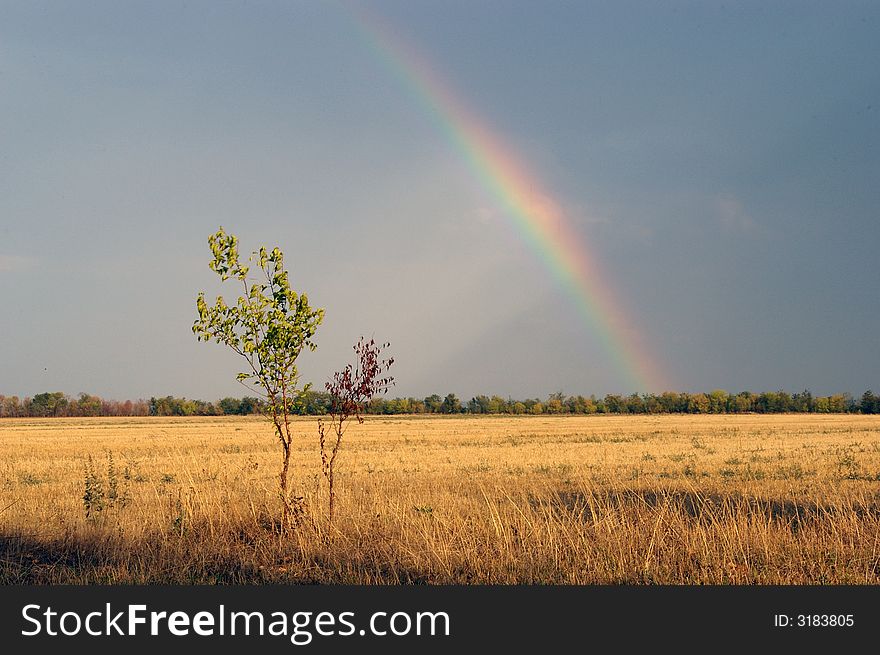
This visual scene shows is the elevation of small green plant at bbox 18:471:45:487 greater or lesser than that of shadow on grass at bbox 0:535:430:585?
lesser

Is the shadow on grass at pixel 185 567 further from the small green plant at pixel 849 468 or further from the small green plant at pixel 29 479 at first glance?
the small green plant at pixel 849 468

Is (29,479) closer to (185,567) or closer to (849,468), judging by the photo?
(185,567)

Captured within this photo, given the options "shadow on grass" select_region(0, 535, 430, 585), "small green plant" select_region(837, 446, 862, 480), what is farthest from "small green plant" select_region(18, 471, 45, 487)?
"small green plant" select_region(837, 446, 862, 480)

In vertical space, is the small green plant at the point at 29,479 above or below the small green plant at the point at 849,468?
below

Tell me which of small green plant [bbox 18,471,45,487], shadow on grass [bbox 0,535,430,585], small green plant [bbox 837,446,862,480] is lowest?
small green plant [bbox 18,471,45,487]

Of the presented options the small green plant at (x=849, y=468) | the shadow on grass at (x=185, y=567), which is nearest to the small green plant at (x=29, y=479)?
the shadow on grass at (x=185, y=567)

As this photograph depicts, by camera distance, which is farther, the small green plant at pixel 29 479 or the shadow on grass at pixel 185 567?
the small green plant at pixel 29 479

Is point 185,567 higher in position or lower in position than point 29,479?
higher

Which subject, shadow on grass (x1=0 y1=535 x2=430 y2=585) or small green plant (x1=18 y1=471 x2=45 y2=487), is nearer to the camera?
shadow on grass (x1=0 y1=535 x2=430 y2=585)

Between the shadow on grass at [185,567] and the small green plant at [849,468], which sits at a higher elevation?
the shadow on grass at [185,567]

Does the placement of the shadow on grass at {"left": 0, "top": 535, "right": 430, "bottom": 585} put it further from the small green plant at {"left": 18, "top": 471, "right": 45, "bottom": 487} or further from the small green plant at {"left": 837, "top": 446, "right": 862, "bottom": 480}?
the small green plant at {"left": 837, "top": 446, "right": 862, "bottom": 480}

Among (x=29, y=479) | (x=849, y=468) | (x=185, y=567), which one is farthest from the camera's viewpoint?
(x=849, y=468)

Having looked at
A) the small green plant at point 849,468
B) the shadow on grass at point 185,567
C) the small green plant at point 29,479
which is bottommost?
the small green plant at point 29,479

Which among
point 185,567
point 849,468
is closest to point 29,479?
point 185,567
